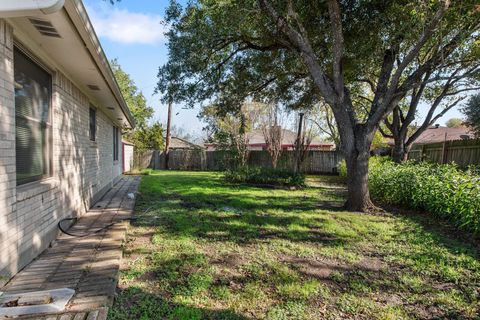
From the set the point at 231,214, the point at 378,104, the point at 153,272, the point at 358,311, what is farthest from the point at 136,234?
the point at 378,104

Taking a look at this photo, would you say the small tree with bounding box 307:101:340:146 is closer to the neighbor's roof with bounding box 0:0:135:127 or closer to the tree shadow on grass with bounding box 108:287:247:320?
the neighbor's roof with bounding box 0:0:135:127

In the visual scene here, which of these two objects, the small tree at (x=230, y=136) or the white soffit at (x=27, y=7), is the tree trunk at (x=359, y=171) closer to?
the white soffit at (x=27, y=7)

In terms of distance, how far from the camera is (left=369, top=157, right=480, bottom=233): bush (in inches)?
193

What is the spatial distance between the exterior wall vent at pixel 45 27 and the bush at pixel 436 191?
245 inches

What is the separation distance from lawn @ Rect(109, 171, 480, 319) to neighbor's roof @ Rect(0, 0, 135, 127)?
2.52 m

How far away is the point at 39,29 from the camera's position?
306 cm

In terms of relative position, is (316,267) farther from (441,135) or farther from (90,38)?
(441,135)

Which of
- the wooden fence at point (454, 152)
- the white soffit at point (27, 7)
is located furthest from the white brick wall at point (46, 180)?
the wooden fence at point (454, 152)

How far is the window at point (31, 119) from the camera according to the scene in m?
3.11

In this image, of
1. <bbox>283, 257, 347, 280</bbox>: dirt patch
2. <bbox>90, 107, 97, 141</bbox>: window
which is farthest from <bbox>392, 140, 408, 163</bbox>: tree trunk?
<bbox>90, 107, 97, 141</bbox>: window

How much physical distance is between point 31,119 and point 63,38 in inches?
39.9

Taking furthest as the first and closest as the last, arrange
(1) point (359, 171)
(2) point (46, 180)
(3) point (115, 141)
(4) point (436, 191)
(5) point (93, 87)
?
(3) point (115, 141) < (1) point (359, 171) < (4) point (436, 191) < (5) point (93, 87) < (2) point (46, 180)

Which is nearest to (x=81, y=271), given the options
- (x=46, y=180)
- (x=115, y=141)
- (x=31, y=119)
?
(x=46, y=180)

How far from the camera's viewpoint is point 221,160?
19938 mm
